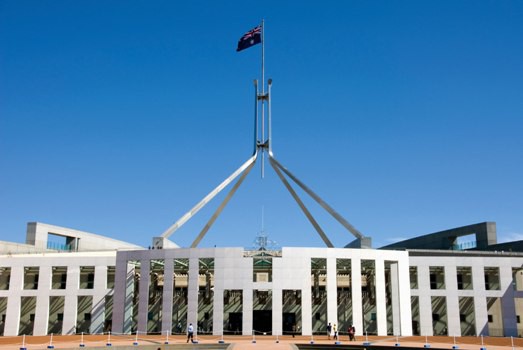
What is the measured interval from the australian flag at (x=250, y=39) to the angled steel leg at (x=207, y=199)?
35.0ft

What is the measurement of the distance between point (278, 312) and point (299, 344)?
8811mm

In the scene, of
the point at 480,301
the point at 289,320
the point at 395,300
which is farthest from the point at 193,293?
the point at 480,301

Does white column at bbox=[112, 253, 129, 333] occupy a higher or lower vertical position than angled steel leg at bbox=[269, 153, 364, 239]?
lower

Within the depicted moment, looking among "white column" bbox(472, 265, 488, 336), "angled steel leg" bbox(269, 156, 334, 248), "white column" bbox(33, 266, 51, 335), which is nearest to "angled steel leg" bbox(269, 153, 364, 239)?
"angled steel leg" bbox(269, 156, 334, 248)

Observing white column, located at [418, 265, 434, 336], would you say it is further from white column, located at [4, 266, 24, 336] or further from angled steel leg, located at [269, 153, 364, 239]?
white column, located at [4, 266, 24, 336]

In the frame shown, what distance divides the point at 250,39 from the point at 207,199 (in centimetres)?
1544

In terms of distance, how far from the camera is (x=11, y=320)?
4766 cm

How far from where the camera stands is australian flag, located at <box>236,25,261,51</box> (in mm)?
50594

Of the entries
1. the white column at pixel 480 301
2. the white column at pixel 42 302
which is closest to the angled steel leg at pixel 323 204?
the white column at pixel 480 301

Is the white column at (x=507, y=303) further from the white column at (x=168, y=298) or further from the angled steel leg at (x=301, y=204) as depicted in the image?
the white column at (x=168, y=298)

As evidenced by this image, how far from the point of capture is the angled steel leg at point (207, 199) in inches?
1857

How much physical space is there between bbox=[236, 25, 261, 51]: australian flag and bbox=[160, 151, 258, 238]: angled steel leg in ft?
35.0

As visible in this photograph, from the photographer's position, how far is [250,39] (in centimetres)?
5088

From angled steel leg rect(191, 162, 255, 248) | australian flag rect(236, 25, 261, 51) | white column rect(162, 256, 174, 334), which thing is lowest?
white column rect(162, 256, 174, 334)
